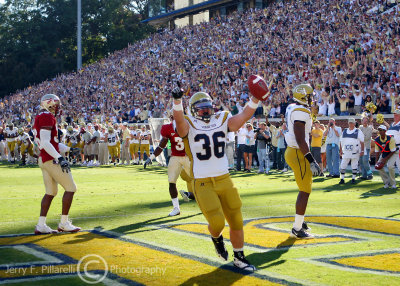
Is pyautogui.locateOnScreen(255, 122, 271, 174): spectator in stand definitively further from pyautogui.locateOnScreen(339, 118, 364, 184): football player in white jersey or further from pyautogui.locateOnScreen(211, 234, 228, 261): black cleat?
pyautogui.locateOnScreen(211, 234, 228, 261): black cleat

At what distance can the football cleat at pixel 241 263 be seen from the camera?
572 cm

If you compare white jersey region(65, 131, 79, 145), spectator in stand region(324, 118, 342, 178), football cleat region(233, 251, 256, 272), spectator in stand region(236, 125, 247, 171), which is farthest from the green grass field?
white jersey region(65, 131, 79, 145)

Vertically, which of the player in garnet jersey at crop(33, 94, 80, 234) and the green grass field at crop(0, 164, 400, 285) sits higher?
the player in garnet jersey at crop(33, 94, 80, 234)

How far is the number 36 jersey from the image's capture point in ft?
19.6

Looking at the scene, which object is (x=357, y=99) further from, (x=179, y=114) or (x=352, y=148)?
(x=179, y=114)

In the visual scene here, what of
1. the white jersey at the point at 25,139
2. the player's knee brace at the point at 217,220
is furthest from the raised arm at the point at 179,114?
the white jersey at the point at 25,139

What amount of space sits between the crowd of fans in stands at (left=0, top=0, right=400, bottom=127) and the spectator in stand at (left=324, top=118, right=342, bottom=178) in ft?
10.7

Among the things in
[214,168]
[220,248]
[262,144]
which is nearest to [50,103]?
[214,168]

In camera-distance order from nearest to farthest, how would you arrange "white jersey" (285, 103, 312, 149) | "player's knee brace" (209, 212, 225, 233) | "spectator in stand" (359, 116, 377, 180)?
"player's knee brace" (209, 212, 225, 233), "white jersey" (285, 103, 312, 149), "spectator in stand" (359, 116, 377, 180)

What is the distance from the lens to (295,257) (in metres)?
6.33

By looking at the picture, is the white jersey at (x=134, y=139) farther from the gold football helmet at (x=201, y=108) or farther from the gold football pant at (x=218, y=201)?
the gold football pant at (x=218, y=201)

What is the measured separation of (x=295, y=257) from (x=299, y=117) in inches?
84.5

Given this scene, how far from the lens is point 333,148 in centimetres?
1741

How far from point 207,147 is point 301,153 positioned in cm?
213
